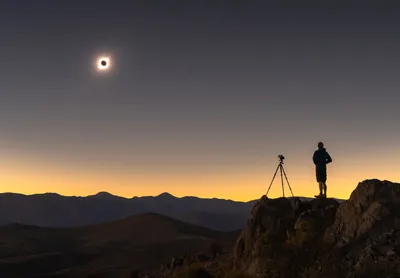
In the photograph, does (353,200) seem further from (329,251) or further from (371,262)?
(371,262)

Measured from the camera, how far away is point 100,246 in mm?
91188

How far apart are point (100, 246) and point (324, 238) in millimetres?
77848

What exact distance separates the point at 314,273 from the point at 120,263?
2310 inches

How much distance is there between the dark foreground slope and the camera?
226 ft

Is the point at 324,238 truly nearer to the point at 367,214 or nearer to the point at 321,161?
the point at 367,214

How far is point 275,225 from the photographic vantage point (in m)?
21.3

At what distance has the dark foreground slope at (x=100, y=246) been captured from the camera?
68.9m

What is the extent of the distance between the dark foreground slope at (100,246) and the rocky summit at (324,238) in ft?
101

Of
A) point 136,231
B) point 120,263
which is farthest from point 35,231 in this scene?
point 120,263

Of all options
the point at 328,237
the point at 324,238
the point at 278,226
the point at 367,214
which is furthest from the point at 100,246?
the point at 367,214

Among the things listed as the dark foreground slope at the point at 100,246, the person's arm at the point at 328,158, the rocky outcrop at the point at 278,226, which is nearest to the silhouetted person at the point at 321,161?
the person's arm at the point at 328,158

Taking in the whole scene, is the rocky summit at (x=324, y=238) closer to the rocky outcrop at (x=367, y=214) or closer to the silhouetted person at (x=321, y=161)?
the rocky outcrop at (x=367, y=214)

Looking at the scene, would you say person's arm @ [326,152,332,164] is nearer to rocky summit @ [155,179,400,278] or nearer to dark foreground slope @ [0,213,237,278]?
rocky summit @ [155,179,400,278]

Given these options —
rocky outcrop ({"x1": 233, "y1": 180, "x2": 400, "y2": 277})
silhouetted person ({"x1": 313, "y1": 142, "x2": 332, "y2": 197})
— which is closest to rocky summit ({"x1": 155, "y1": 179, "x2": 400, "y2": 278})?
rocky outcrop ({"x1": 233, "y1": 180, "x2": 400, "y2": 277})
